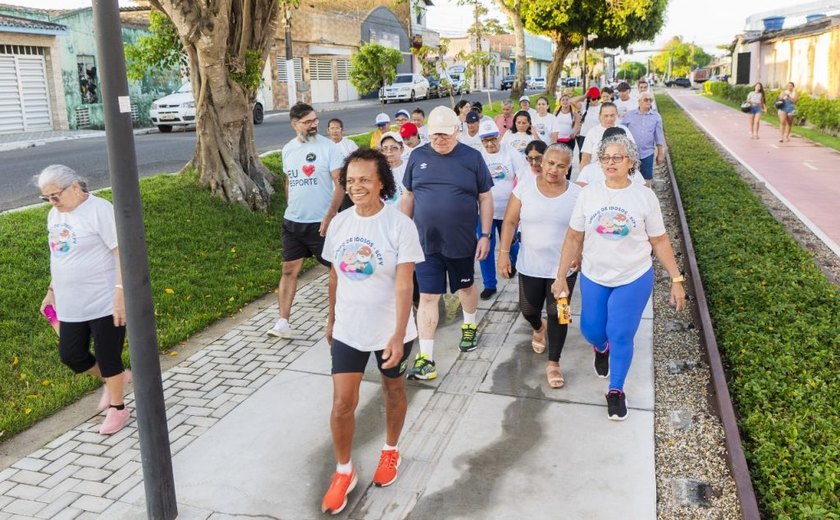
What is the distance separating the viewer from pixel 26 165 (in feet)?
49.2

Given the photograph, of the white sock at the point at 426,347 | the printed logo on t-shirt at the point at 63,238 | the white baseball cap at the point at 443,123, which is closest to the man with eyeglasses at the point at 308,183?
the white baseball cap at the point at 443,123

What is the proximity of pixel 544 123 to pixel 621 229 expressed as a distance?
711 centimetres

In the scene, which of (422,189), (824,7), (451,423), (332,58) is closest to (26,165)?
(422,189)

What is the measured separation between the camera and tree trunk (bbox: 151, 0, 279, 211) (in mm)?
10172

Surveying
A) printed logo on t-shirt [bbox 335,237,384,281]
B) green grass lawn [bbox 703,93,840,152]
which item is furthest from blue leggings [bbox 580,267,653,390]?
green grass lawn [bbox 703,93,840,152]

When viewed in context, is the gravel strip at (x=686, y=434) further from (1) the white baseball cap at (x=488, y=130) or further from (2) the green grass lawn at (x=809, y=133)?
(2) the green grass lawn at (x=809, y=133)

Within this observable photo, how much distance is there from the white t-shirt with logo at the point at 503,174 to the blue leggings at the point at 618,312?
2.68 meters

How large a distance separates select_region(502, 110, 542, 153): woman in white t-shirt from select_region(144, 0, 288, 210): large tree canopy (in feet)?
13.0

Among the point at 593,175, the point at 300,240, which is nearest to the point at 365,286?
the point at 300,240

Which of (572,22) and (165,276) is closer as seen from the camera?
(165,276)

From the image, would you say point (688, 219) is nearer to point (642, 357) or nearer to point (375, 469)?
point (642, 357)

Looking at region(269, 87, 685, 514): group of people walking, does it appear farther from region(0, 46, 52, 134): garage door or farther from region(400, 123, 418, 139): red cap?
region(0, 46, 52, 134): garage door

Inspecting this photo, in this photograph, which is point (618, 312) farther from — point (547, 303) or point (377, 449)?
point (377, 449)

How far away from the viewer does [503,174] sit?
7.60 metres
